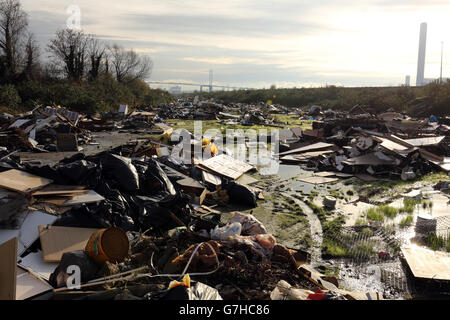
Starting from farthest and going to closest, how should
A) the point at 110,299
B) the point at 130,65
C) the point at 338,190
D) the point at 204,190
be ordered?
1. the point at 130,65
2. the point at 338,190
3. the point at 204,190
4. the point at 110,299

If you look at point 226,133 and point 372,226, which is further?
point 226,133

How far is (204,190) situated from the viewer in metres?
6.16

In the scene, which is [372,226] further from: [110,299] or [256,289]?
[110,299]

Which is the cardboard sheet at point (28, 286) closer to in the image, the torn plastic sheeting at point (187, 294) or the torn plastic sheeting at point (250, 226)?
the torn plastic sheeting at point (187, 294)

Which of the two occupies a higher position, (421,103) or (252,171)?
(421,103)

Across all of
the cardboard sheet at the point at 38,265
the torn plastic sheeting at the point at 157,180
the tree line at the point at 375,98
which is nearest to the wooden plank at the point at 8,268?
the cardboard sheet at the point at 38,265

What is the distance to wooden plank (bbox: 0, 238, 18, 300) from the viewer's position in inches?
108

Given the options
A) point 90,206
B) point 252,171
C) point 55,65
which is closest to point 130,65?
point 55,65

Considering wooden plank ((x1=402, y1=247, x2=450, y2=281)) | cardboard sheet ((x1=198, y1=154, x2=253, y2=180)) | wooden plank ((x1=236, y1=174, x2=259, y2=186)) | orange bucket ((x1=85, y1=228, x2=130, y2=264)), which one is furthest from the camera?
wooden plank ((x1=236, y1=174, x2=259, y2=186))

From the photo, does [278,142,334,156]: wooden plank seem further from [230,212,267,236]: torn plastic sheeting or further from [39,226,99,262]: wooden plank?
[39,226,99,262]: wooden plank

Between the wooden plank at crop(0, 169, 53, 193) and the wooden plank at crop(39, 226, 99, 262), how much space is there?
32.7 inches

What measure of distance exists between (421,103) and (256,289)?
2147 centimetres

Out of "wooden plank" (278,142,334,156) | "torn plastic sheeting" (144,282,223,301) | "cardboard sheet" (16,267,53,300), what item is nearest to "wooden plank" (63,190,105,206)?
"cardboard sheet" (16,267,53,300)

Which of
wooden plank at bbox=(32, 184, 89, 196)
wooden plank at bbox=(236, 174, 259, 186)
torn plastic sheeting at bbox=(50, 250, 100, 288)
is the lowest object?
torn plastic sheeting at bbox=(50, 250, 100, 288)
